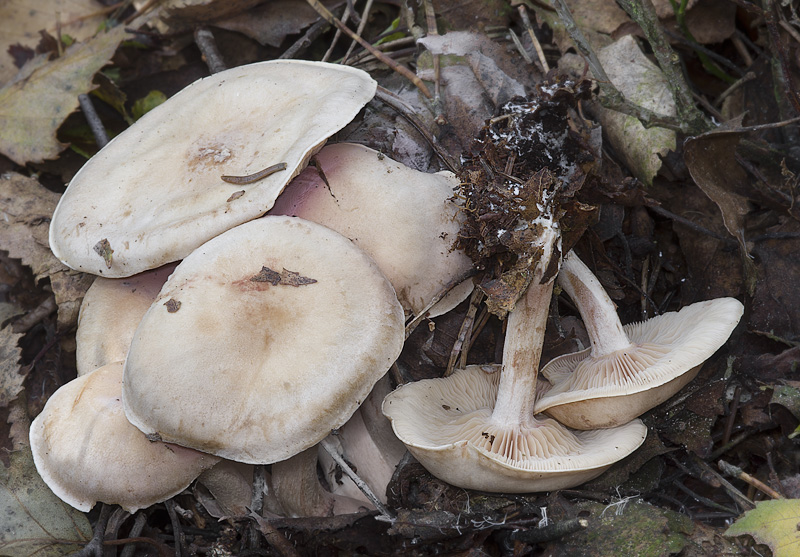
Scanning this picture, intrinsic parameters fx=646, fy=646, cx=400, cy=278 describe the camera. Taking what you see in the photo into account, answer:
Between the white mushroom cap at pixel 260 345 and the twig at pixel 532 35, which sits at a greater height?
the twig at pixel 532 35

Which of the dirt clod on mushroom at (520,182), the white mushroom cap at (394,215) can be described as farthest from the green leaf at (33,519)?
the dirt clod on mushroom at (520,182)

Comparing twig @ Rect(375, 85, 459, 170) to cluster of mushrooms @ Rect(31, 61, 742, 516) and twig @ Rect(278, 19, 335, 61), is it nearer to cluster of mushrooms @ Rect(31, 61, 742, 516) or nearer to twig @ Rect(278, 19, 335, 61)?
cluster of mushrooms @ Rect(31, 61, 742, 516)

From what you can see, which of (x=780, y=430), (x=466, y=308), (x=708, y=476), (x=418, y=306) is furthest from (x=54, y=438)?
(x=780, y=430)

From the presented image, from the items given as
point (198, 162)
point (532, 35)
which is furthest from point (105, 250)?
point (532, 35)

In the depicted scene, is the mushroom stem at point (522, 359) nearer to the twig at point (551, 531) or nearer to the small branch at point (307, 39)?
the twig at point (551, 531)

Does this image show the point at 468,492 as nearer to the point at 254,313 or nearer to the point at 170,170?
the point at 254,313

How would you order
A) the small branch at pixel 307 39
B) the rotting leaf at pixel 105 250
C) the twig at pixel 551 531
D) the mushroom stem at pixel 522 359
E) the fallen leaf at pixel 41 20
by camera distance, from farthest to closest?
the fallen leaf at pixel 41 20 < the small branch at pixel 307 39 < the rotting leaf at pixel 105 250 < the mushroom stem at pixel 522 359 < the twig at pixel 551 531

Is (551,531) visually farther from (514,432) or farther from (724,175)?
(724,175)
